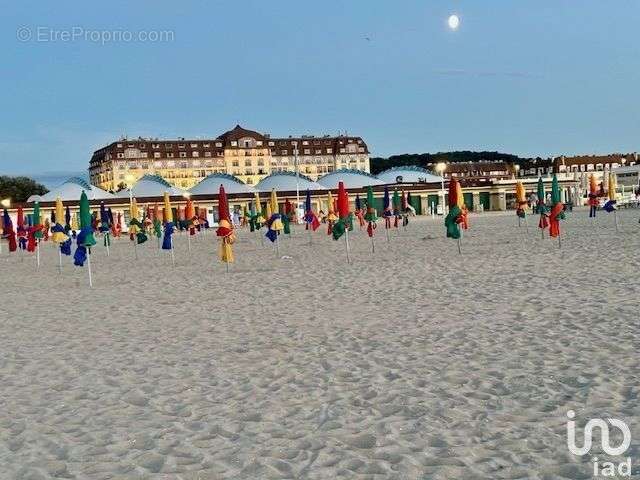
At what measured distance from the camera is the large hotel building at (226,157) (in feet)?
331

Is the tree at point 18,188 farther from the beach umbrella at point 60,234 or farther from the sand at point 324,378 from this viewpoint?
the sand at point 324,378

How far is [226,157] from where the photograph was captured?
342ft

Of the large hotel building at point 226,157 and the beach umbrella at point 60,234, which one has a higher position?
Result: the large hotel building at point 226,157

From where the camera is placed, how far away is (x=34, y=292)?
14.7m

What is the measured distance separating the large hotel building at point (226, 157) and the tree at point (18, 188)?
10.3 meters

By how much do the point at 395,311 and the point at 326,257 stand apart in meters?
9.95

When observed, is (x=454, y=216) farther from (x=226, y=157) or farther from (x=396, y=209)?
(x=226, y=157)

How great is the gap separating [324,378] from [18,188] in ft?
308

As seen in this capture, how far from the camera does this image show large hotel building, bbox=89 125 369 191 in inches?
3969

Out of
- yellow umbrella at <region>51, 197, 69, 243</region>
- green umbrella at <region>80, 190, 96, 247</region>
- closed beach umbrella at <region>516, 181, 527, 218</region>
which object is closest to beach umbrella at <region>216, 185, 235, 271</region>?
green umbrella at <region>80, 190, 96, 247</region>

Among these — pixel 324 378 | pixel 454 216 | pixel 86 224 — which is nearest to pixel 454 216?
pixel 454 216

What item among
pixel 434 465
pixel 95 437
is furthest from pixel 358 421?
pixel 95 437

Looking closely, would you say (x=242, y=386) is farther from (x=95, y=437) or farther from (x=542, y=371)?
(x=542, y=371)

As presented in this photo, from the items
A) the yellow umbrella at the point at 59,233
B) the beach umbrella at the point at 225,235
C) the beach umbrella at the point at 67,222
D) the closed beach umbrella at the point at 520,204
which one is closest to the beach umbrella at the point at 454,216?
the beach umbrella at the point at 225,235
